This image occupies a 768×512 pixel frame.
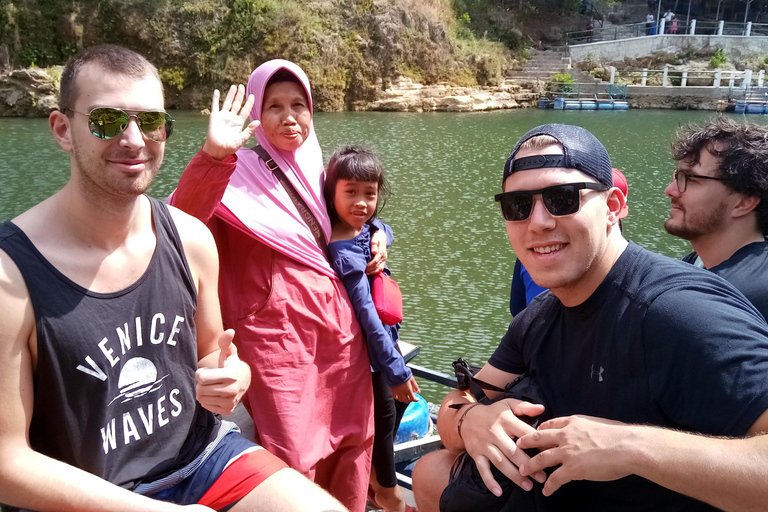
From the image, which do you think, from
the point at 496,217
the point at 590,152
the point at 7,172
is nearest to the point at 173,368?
the point at 590,152

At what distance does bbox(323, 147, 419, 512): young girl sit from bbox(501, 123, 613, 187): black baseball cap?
93cm

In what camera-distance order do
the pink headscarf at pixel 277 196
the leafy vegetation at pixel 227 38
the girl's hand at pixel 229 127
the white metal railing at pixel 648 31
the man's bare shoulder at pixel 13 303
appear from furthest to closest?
the white metal railing at pixel 648 31 < the leafy vegetation at pixel 227 38 < the pink headscarf at pixel 277 196 < the girl's hand at pixel 229 127 < the man's bare shoulder at pixel 13 303

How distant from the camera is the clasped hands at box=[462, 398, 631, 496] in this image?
1400mm

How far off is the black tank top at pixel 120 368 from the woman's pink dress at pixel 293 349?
1.23 feet

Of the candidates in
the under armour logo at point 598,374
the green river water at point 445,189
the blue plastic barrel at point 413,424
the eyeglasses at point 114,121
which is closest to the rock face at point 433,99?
the green river water at point 445,189

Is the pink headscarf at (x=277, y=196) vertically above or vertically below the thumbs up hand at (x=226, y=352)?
above

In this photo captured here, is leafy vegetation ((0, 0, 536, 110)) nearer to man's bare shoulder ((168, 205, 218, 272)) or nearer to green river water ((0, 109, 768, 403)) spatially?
green river water ((0, 109, 768, 403))

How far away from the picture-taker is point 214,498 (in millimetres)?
1753

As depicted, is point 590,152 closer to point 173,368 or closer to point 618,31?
point 173,368

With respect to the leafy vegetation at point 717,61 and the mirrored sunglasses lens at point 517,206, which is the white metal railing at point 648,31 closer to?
the leafy vegetation at point 717,61

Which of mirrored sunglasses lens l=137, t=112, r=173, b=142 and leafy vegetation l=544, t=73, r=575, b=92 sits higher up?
mirrored sunglasses lens l=137, t=112, r=173, b=142

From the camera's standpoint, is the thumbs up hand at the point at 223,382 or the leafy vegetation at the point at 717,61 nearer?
the thumbs up hand at the point at 223,382

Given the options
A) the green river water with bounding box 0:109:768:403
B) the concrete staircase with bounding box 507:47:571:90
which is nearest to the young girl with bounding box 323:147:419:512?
the green river water with bounding box 0:109:768:403

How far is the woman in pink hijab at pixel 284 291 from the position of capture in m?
2.26
